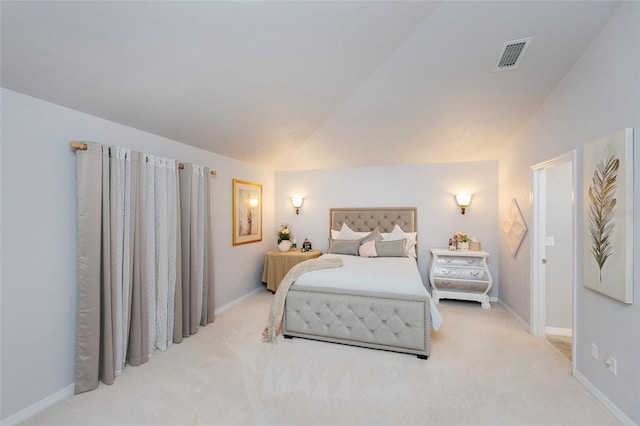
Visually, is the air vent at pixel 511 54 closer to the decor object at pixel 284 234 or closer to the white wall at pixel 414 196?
the white wall at pixel 414 196

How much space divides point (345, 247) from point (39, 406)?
3847 mm

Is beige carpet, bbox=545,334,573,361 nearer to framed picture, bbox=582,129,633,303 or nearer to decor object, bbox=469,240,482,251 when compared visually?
framed picture, bbox=582,129,633,303

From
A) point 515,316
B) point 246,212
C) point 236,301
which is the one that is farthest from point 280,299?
point 515,316

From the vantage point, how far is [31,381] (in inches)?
80.4

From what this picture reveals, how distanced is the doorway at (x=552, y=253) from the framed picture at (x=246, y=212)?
412 cm

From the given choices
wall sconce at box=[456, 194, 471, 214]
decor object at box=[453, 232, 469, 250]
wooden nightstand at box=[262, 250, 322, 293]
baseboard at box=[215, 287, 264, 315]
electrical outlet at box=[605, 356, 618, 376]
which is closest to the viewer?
electrical outlet at box=[605, 356, 618, 376]

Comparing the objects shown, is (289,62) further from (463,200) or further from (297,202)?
(463,200)

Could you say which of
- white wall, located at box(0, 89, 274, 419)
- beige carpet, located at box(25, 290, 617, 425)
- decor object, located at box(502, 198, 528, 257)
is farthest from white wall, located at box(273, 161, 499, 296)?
white wall, located at box(0, 89, 274, 419)

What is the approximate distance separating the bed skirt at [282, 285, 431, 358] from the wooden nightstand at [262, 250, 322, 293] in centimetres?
159

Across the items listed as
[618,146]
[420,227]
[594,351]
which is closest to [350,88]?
[618,146]

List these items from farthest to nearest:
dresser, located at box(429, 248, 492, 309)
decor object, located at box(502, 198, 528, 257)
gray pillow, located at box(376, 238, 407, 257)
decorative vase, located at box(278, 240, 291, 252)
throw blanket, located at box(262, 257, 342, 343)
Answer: decorative vase, located at box(278, 240, 291, 252)
gray pillow, located at box(376, 238, 407, 257)
dresser, located at box(429, 248, 492, 309)
decor object, located at box(502, 198, 528, 257)
throw blanket, located at box(262, 257, 342, 343)

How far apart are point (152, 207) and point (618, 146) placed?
4.03 m

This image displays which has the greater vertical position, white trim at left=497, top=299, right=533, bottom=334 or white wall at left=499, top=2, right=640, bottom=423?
white wall at left=499, top=2, right=640, bottom=423

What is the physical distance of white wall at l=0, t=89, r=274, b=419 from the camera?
1.94 metres
